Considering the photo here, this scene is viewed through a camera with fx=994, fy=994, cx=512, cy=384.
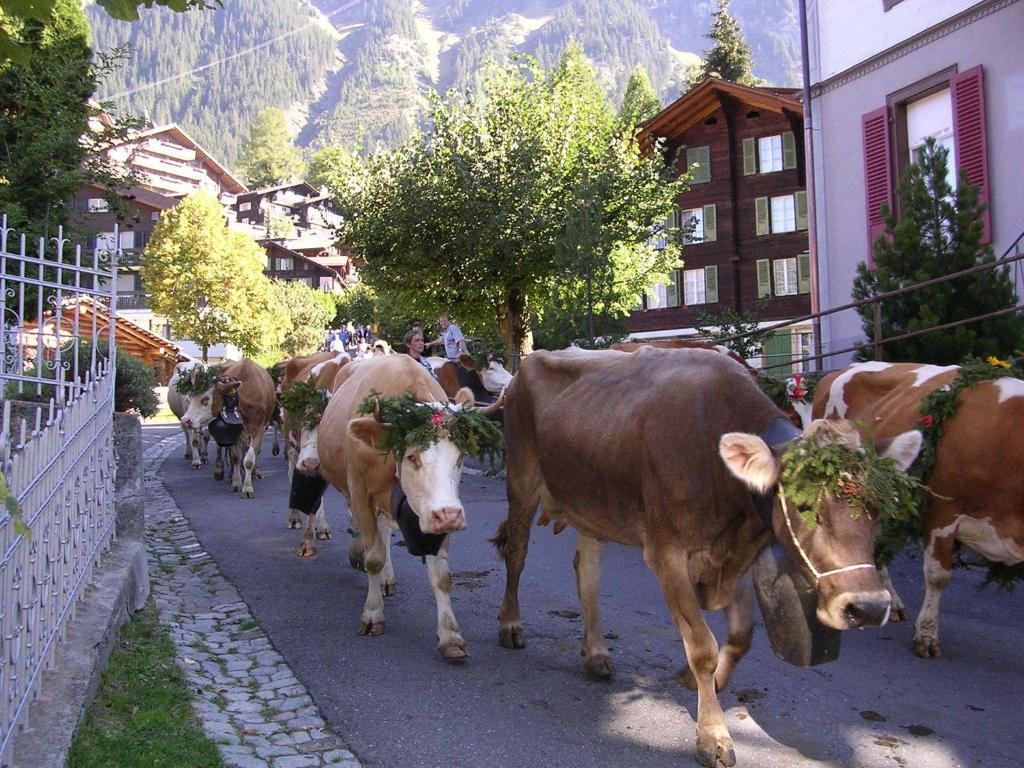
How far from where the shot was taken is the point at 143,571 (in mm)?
6867

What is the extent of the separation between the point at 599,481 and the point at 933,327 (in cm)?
601

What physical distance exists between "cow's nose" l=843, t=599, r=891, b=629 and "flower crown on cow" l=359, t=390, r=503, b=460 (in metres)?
2.70

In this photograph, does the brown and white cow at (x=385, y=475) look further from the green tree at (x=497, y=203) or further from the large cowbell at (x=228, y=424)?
the green tree at (x=497, y=203)

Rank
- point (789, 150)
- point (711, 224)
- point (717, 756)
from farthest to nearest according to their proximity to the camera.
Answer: point (711, 224)
point (789, 150)
point (717, 756)

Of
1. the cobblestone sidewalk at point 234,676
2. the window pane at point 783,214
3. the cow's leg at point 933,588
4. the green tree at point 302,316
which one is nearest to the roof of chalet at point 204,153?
the green tree at point 302,316

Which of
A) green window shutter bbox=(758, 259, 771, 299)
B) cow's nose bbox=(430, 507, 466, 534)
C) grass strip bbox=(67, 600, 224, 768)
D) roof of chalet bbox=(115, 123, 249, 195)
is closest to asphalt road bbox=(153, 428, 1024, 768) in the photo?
grass strip bbox=(67, 600, 224, 768)

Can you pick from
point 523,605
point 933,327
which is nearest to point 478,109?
point 933,327

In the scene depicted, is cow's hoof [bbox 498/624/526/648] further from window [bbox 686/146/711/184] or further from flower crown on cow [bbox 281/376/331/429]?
window [bbox 686/146/711/184]

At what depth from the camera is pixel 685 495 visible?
4.67 metres

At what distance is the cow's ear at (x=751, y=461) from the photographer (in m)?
4.12

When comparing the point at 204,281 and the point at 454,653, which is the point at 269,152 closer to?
the point at 204,281

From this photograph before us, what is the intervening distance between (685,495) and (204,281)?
4603 centimetres

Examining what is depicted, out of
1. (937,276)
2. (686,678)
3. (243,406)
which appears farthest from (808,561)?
(243,406)

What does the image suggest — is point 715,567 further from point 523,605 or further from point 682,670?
point 523,605
